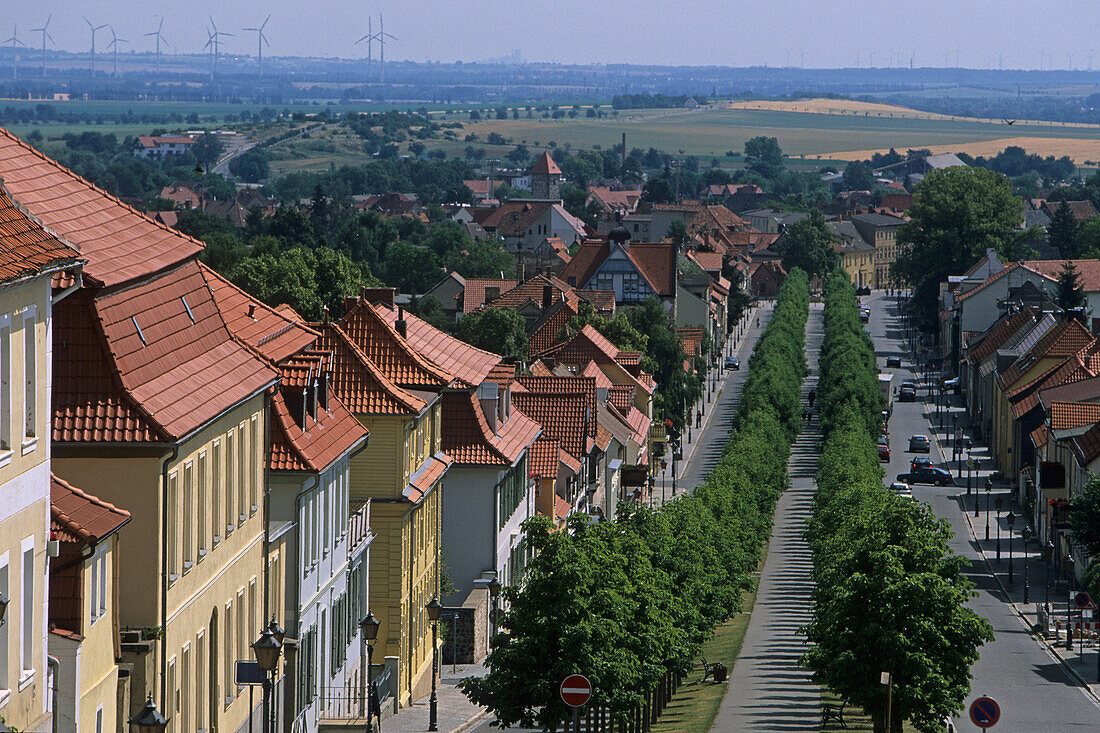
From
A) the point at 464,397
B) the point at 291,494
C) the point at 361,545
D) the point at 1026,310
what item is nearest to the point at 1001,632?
the point at 464,397

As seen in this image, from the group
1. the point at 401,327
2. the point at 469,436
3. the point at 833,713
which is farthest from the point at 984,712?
the point at 469,436

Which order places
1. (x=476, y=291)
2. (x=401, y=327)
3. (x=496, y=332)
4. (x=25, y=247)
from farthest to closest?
(x=476, y=291), (x=496, y=332), (x=401, y=327), (x=25, y=247)

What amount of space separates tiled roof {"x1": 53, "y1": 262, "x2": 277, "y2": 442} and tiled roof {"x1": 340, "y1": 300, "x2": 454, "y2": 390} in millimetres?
21053

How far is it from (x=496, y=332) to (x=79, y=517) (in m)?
102

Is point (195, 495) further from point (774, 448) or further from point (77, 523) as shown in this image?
point (774, 448)

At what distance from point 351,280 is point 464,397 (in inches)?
2670

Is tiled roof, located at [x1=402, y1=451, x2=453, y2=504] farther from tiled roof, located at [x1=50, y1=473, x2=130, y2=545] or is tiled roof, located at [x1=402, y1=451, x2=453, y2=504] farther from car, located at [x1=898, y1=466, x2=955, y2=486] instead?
car, located at [x1=898, y1=466, x2=955, y2=486]

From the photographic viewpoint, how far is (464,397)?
62.3m

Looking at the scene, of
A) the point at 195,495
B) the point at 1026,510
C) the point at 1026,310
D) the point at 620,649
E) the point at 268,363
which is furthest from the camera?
the point at 1026,310

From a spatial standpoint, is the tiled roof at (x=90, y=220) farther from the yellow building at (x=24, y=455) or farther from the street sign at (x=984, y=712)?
the street sign at (x=984, y=712)

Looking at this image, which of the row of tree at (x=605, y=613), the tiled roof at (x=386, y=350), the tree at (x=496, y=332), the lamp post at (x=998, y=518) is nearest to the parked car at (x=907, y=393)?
the lamp post at (x=998, y=518)

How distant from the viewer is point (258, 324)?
1769 inches

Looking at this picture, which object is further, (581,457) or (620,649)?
(581,457)

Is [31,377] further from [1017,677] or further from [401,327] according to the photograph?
[1017,677]
